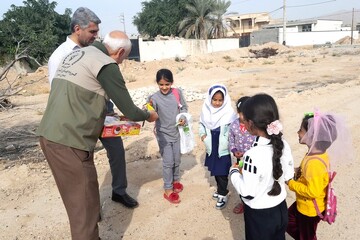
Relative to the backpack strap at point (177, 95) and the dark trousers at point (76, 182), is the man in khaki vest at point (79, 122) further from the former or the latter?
the backpack strap at point (177, 95)

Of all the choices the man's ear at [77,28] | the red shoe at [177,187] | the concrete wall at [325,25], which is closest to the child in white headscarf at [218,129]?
the red shoe at [177,187]

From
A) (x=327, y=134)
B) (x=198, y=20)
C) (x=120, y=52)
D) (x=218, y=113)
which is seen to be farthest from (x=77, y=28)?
(x=198, y=20)

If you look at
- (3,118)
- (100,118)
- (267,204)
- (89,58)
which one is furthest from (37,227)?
(3,118)

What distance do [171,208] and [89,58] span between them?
6.85 ft

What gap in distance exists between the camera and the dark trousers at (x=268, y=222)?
213cm

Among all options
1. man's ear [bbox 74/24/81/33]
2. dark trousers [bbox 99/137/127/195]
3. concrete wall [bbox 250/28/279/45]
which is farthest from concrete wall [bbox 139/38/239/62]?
man's ear [bbox 74/24/81/33]

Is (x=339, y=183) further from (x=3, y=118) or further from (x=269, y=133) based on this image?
(x=3, y=118)

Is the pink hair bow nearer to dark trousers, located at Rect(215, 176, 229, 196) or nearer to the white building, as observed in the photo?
dark trousers, located at Rect(215, 176, 229, 196)

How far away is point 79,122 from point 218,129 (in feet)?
5.56

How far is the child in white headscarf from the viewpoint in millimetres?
3398

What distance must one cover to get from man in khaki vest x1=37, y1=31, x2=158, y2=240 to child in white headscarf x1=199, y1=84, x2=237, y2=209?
4.14 ft

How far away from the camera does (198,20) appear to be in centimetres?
3434

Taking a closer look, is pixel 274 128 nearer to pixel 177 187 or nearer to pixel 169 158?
pixel 169 158

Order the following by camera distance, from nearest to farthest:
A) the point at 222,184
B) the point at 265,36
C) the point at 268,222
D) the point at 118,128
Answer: the point at 268,222 → the point at 118,128 → the point at 222,184 → the point at 265,36
